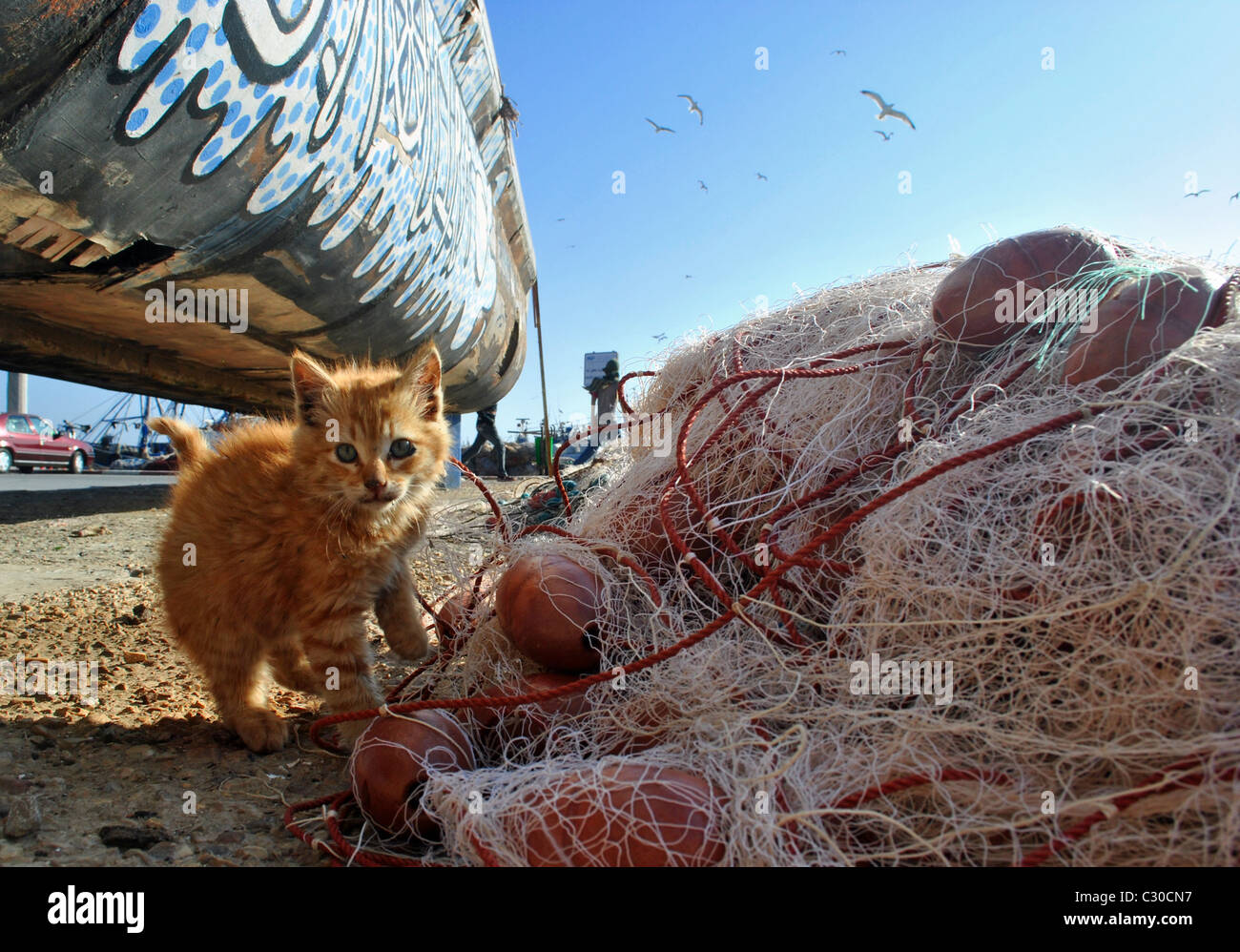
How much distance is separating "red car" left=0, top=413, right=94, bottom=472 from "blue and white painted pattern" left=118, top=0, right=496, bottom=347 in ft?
51.2

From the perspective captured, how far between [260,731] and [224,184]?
75.4 inches

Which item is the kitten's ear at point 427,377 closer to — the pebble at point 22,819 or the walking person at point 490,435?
the pebble at point 22,819

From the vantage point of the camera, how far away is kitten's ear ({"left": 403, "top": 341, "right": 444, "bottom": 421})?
7.83 feet

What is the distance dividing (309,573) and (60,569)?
10.9 ft

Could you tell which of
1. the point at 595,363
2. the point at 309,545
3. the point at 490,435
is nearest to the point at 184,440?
the point at 309,545

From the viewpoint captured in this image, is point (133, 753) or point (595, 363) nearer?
point (133, 753)

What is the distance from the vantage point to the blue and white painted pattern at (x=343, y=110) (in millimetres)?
1992

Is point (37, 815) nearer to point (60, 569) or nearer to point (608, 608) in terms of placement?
point (608, 608)

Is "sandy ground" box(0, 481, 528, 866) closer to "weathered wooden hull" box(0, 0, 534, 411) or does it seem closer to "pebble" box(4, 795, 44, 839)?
"pebble" box(4, 795, 44, 839)

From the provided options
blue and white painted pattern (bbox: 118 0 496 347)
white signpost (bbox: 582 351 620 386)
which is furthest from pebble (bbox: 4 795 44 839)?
white signpost (bbox: 582 351 620 386)

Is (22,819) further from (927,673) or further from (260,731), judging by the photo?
(927,673)

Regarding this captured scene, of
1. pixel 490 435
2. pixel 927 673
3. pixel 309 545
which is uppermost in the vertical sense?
pixel 490 435

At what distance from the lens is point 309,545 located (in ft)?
7.34

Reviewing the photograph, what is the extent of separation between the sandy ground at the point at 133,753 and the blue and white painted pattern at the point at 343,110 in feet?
5.38
